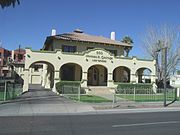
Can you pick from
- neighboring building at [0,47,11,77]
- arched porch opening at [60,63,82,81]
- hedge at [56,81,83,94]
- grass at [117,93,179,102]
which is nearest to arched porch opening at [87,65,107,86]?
arched porch opening at [60,63,82,81]

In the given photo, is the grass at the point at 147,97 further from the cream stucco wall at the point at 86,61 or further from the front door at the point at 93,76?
the front door at the point at 93,76

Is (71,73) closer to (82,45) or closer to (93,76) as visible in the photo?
(93,76)

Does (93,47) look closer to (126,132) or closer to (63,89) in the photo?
(63,89)

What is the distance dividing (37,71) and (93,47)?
23.5 meters

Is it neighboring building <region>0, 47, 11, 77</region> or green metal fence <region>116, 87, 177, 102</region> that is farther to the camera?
neighboring building <region>0, 47, 11, 77</region>

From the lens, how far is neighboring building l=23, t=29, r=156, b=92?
33.8 m

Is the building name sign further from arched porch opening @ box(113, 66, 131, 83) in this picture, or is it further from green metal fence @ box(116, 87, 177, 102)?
green metal fence @ box(116, 87, 177, 102)

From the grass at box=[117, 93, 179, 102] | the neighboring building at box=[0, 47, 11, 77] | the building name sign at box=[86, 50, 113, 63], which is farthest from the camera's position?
the neighboring building at box=[0, 47, 11, 77]

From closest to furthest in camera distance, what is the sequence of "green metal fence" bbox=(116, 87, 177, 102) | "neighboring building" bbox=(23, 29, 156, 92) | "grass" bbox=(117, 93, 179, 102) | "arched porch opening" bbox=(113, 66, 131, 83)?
→ "grass" bbox=(117, 93, 179, 102) → "green metal fence" bbox=(116, 87, 177, 102) → "neighboring building" bbox=(23, 29, 156, 92) → "arched porch opening" bbox=(113, 66, 131, 83)

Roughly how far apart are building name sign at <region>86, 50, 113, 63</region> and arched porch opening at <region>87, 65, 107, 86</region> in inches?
134

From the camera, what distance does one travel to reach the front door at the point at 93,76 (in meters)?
40.3

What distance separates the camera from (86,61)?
117ft

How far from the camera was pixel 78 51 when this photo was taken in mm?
38656

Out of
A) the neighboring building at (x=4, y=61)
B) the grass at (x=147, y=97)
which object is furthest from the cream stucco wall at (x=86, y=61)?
the neighboring building at (x=4, y=61)
